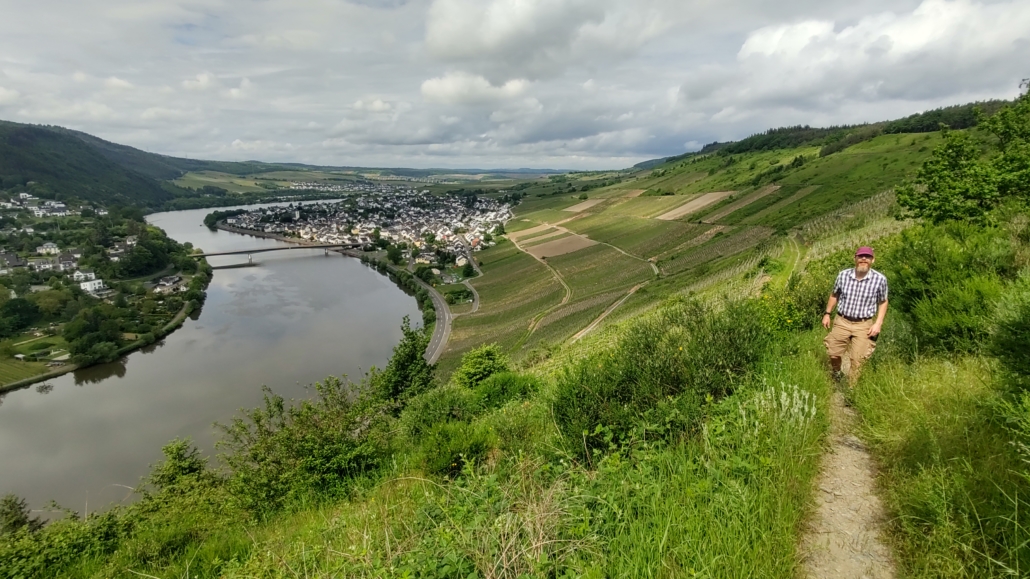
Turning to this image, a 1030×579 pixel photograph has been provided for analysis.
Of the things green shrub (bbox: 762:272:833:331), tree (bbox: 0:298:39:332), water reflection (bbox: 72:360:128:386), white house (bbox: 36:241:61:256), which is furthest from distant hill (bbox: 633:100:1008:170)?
white house (bbox: 36:241:61:256)

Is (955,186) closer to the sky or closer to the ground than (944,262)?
closer to the sky

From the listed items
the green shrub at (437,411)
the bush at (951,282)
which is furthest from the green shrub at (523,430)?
the bush at (951,282)

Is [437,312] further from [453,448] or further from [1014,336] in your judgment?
[1014,336]

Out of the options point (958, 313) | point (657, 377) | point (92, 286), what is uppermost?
point (958, 313)

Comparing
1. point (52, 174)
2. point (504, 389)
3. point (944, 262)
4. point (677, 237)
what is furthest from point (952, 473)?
point (52, 174)

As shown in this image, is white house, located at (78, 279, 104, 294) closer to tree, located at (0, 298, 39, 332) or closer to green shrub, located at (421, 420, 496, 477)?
tree, located at (0, 298, 39, 332)

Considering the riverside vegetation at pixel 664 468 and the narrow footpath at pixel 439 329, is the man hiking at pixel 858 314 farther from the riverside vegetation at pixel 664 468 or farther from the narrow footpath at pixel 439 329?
the narrow footpath at pixel 439 329
